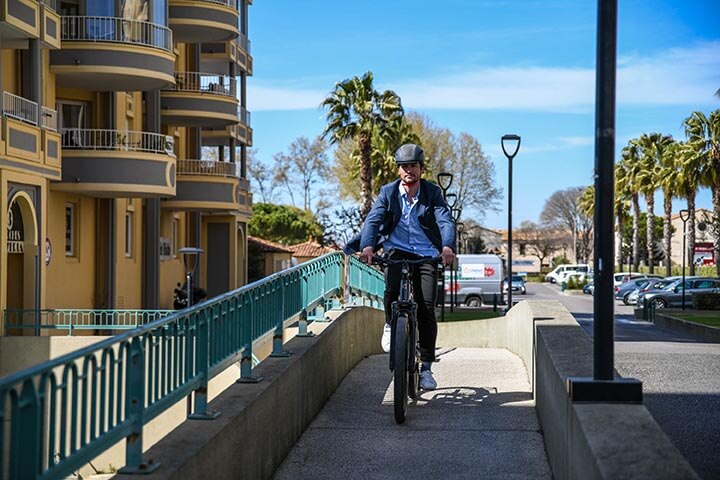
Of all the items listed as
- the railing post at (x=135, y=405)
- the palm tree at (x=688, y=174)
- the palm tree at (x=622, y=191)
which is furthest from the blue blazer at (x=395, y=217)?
the palm tree at (x=622, y=191)

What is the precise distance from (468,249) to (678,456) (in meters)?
102

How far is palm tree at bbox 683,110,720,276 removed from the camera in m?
62.2

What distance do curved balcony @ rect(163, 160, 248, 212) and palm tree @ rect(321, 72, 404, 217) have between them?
13.8 meters

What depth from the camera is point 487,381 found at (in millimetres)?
10891

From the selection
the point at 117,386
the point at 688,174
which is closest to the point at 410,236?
the point at 117,386

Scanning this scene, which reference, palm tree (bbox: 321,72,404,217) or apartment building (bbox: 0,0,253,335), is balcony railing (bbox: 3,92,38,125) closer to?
apartment building (bbox: 0,0,253,335)

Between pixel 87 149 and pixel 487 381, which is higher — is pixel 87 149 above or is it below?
above

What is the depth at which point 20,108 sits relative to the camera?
26.3m

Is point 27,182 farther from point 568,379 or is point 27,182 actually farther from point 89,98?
point 568,379

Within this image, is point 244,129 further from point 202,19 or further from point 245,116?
point 202,19

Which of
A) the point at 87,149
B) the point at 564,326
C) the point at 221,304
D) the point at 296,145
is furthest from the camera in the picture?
the point at 296,145

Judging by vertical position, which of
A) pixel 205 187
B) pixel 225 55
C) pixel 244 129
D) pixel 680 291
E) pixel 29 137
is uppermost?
pixel 225 55

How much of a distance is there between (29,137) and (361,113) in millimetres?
30458

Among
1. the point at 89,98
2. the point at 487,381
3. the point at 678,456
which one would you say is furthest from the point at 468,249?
the point at 678,456
